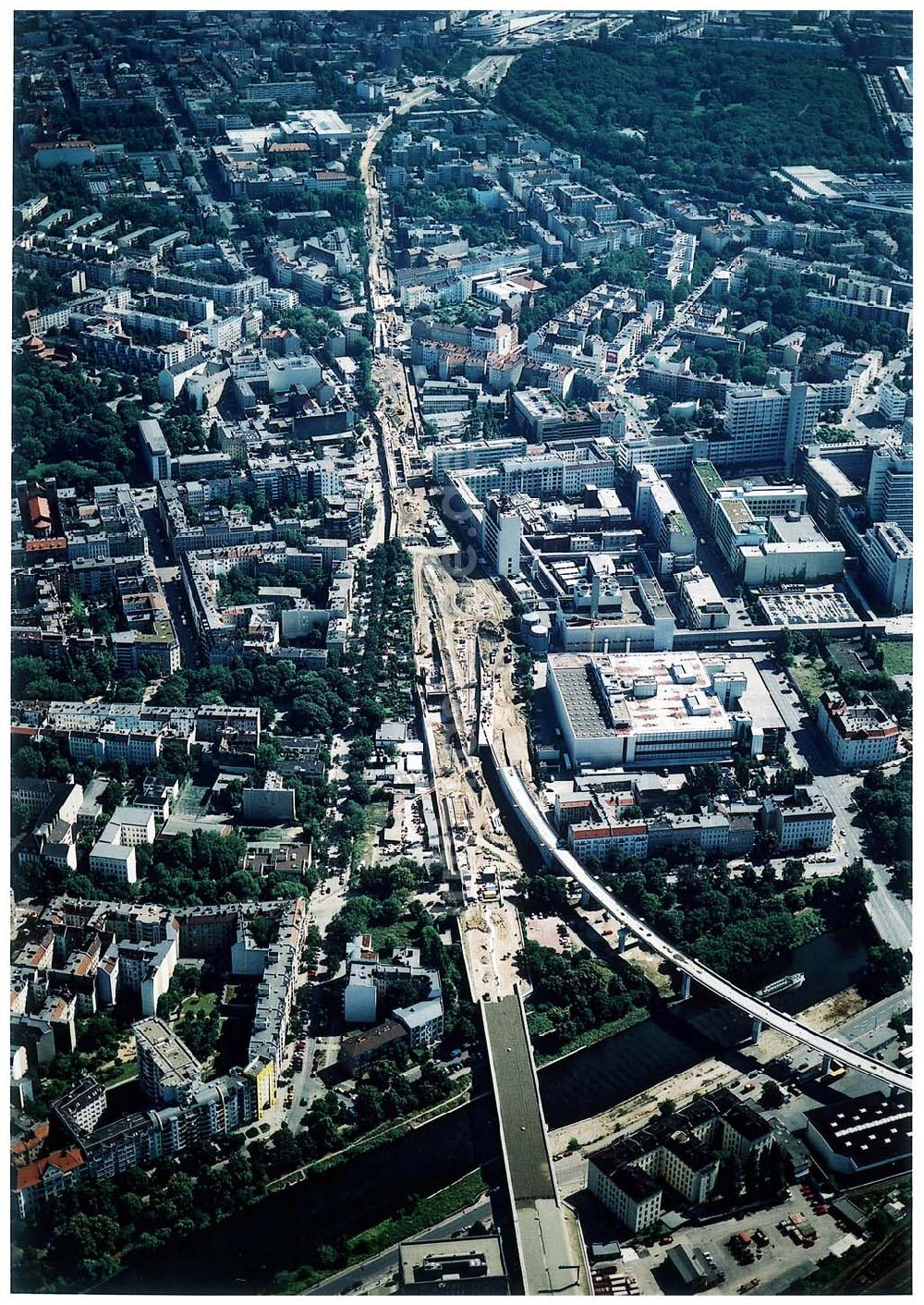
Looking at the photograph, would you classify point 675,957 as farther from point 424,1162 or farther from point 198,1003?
point 198,1003

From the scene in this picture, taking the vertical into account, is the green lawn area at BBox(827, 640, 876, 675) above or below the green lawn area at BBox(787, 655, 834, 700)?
above

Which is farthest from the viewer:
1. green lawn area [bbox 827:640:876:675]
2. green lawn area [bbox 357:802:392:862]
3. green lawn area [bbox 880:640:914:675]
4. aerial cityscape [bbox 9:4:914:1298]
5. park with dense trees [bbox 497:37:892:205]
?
park with dense trees [bbox 497:37:892:205]

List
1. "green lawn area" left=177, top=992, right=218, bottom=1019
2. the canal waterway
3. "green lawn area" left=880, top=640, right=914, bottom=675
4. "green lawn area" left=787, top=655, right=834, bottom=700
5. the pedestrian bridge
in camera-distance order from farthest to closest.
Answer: "green lawn area" left=880, top=640, right=914, bottom=675 → "green lawn area" left=787, top=655, right=834, bottom=700 → "green lawn area" left=177, top=992, right=218, bottom=1019 → the pedestrian bridge → the canal waterway

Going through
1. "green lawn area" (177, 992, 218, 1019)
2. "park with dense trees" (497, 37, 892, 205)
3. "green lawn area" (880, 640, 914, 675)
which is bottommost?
"green lawn area" (177, 992, 218, 1019)

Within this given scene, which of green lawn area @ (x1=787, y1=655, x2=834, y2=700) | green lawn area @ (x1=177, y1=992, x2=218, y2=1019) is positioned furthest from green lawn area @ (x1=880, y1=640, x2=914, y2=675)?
green lawn area @ (x1=177, y1=992, x2=218, y2=1019)

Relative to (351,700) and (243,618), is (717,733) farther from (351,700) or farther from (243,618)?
(243,618)

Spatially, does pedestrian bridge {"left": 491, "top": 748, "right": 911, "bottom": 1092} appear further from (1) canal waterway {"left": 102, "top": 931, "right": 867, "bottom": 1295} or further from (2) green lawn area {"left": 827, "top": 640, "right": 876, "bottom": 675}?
(2) green lawn area {"left": 827, "top": 640, "right": 876, "bottom": 675}

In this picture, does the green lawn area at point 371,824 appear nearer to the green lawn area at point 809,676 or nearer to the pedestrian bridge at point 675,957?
the pedestrian bridge at point 675,957

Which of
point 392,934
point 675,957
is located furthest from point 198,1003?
point 675,957

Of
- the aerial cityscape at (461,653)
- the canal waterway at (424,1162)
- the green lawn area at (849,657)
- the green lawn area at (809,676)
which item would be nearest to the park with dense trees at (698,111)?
the aerial cityscape at (461,653)
